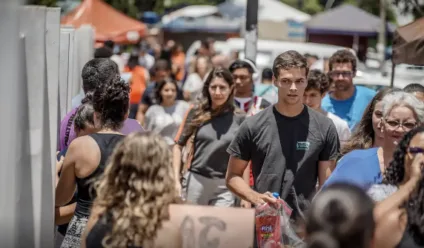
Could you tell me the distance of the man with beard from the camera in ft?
34.5

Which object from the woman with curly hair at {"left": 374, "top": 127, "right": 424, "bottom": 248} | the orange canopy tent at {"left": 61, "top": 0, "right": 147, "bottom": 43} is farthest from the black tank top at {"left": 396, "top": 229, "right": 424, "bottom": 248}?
the orange canopy tent at {"left": 61, "top": 0, "right": 147, "bottom": 43}

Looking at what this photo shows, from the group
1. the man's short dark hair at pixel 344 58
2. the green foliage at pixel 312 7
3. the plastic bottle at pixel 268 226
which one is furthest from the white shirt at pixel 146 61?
the green foliage at pixel 312 7

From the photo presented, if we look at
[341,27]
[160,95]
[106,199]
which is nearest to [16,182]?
[106,199]

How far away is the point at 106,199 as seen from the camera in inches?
177

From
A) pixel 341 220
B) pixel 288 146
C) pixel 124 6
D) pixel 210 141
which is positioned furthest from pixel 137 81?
pixel 124 6

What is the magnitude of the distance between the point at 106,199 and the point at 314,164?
2829 mm

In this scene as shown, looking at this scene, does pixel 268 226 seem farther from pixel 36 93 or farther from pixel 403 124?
pixel 36 93

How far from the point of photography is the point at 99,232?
446 centimetres

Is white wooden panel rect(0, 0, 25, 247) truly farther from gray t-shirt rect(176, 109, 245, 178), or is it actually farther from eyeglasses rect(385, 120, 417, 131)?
gray t-shirt rect(176, 109, 245, 178)

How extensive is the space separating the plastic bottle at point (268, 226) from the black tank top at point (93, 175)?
3.99 feet

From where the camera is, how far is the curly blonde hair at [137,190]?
438 centimetres

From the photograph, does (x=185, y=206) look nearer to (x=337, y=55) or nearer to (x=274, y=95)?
(x=337, y=55)

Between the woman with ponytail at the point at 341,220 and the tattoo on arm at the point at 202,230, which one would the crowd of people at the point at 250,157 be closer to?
the woman with ponytail at the point at 341,220

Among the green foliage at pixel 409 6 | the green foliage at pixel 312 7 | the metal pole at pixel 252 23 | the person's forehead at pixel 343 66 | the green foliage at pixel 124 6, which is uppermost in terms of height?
the green foliage at pixel 312 7
